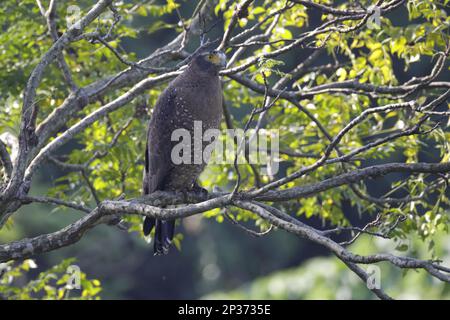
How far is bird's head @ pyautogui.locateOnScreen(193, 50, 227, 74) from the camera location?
5539 mm

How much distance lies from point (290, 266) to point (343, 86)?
17.1 metres

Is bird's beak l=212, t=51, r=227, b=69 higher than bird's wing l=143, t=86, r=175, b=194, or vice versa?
bird's beak l=212, t=51, r=227, b=69

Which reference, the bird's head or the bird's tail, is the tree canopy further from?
the bird's tail

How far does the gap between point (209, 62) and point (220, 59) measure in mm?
170

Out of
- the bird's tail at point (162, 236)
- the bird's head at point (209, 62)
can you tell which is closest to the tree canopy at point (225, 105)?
the bird's head at point (209, 62)

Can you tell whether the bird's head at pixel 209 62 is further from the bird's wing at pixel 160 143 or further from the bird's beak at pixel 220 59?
the bird's wing at pixel 160 143

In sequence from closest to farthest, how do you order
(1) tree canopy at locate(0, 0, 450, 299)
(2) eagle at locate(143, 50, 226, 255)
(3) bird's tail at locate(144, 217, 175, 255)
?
(1) tree canopy at locate(0, 0, 450, 299)
(2) eagle at locate(143, 50, 226, 255)
(3) bird's tail at locate(144, 217, 175, 255)

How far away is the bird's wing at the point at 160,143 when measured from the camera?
5652 mm

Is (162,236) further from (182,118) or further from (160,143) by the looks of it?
(182,118)

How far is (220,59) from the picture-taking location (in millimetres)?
5504

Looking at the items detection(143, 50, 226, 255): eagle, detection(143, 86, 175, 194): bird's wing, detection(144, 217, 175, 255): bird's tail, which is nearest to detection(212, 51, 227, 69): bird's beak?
detection(143, 50, 226, 255): eagle

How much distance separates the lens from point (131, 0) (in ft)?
23.0

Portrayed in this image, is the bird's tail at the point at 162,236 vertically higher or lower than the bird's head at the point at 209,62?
lower

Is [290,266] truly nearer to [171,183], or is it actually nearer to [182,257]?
[182,257]
